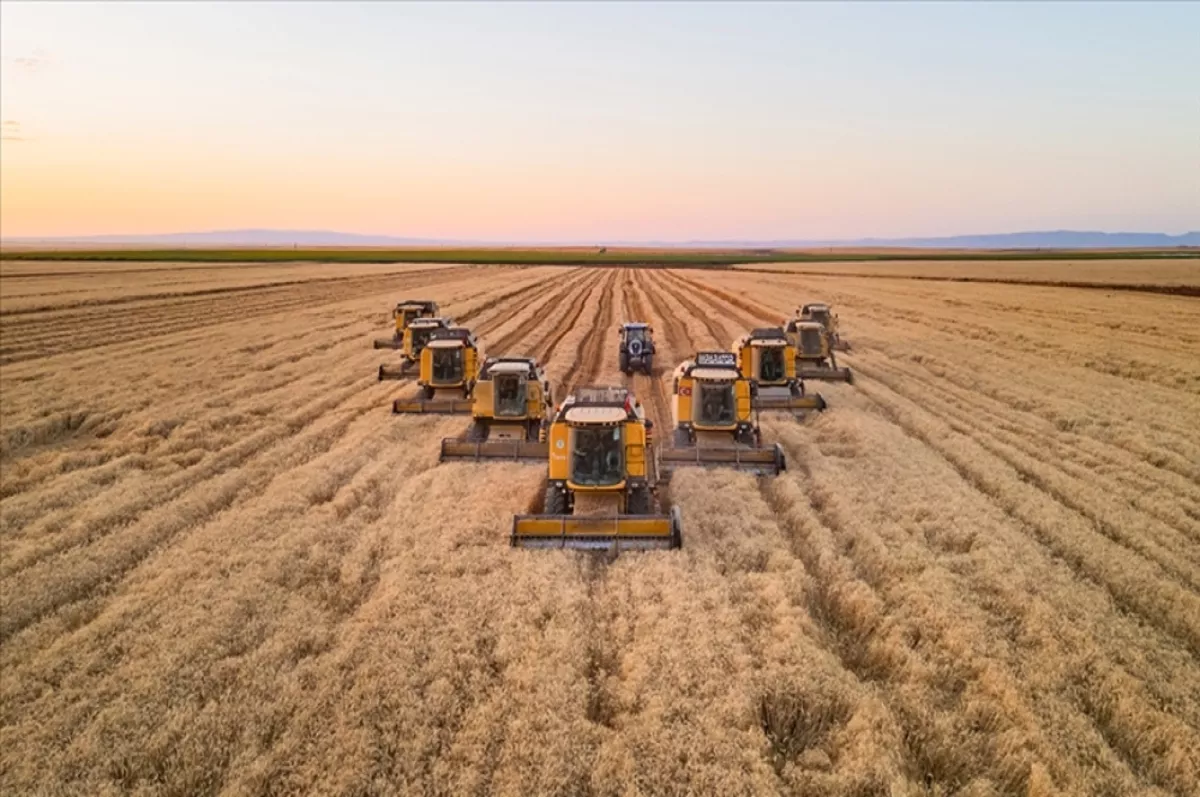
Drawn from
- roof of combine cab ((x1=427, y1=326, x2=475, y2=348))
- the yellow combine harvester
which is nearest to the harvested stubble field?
roof of combine cab ((x1=427, y1=326, x2=475, y2=348))

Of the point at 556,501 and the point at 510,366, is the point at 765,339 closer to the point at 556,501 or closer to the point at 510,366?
the point at 510,366

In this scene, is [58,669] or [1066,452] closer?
[58,669]

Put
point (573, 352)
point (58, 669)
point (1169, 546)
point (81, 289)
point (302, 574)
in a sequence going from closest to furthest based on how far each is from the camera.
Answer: point (58, 669), point (302, 574), point (1169, 546), point (573, 352), point (81, 289)

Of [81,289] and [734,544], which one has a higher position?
[81,289]

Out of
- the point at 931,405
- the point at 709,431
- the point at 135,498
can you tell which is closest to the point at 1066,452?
the point at 931,405

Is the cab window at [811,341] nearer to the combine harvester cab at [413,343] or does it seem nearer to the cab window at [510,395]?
the cab window at [510,395]

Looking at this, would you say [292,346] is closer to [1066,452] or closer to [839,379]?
[839,379]
